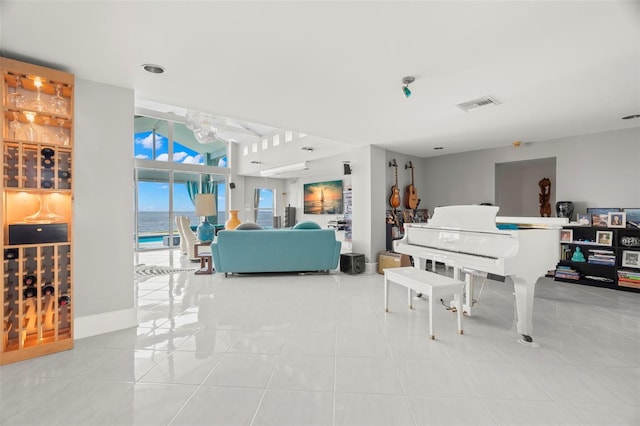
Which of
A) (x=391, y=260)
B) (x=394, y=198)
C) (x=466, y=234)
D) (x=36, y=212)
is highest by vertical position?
(x=394, y=198)

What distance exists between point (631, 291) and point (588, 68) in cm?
349

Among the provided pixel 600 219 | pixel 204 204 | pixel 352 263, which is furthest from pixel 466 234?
pixel 204 204

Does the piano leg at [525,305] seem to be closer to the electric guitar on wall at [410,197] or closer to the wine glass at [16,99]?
the electric guitar on wall at [410,197]

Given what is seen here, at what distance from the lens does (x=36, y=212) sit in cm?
233

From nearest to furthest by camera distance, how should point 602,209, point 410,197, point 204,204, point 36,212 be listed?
point 36,212, point 602,209, point 204,204, point 410,197

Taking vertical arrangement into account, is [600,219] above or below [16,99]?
below

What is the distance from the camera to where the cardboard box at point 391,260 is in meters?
4.76

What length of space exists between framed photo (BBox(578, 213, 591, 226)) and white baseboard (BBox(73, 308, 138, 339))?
20.0 feet

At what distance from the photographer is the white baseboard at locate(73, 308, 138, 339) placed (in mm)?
2461

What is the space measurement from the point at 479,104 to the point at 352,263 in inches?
118

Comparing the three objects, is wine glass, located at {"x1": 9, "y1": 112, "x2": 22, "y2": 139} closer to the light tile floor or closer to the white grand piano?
the light tile floor

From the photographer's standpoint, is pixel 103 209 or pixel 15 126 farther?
pixel 103 209

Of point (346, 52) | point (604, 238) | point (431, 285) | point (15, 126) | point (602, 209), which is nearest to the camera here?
point (346, 52)

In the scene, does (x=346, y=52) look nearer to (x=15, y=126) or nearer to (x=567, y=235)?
(x=15, y=126)
